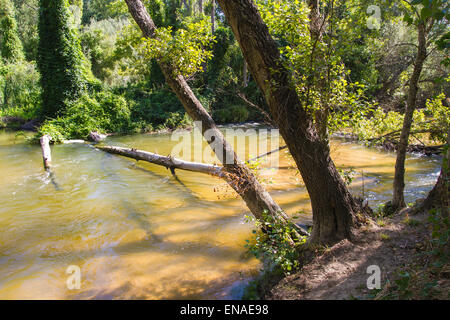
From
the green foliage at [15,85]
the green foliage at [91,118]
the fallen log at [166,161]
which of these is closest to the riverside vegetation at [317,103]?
the fallen log at [166,161]

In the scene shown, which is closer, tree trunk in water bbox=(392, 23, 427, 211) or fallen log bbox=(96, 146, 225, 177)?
tree trunk in water bbox=(392, 23, 427, 211)

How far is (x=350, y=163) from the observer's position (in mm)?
9477

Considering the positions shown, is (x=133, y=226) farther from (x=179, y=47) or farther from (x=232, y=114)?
(x=232, y=114)

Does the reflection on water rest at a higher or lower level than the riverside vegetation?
lower

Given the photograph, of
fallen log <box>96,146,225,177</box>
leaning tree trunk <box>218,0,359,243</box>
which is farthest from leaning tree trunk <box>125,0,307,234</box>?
fallen log <box>96,146,225,177</box>

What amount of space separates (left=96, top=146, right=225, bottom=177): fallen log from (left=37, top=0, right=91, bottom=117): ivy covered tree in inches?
289

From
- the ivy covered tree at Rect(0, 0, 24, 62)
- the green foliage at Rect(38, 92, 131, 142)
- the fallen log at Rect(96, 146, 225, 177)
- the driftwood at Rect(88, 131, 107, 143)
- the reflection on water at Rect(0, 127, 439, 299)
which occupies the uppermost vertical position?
the ivy covered tree at Rect(0, 0, 24, 62)

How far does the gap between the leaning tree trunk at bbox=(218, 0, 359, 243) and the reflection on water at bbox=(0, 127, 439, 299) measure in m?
1.13

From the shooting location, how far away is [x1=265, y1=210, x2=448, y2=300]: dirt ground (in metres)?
2.77

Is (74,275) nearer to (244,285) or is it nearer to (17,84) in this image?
(244,285)

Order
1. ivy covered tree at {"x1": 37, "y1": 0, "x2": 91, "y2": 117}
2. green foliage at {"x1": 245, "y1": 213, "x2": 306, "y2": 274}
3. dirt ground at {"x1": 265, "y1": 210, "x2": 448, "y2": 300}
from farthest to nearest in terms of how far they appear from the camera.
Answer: ivy covered tree at {"x1": 37, "y1": 0, "x2": 91, "y2": 117}, green foliage at {"x1": 245, "y1": 213, "x2": 306, "y2": 274}, dirt ground at {"x1": 265, "y1": 210, "x2": 448, "y2": 300}

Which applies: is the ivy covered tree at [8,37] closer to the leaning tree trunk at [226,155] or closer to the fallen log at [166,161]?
the fallen log at [166,161]

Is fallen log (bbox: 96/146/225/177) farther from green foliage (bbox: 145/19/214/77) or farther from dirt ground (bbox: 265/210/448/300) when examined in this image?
dirt ground (bbox: 265/210/448/300)

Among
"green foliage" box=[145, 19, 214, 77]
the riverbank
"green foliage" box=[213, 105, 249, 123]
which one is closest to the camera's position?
the riverbank
